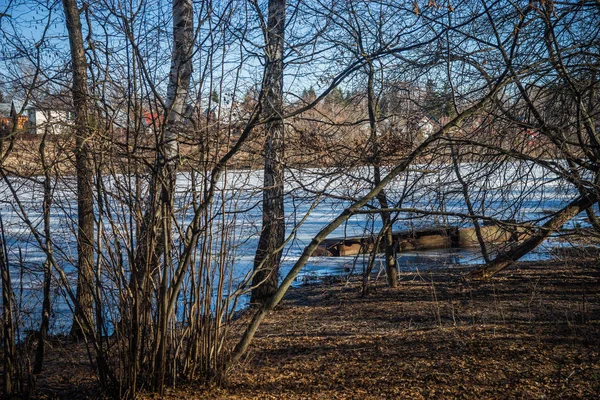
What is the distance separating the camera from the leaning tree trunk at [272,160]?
382cm

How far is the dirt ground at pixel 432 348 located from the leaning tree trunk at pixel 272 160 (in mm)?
624

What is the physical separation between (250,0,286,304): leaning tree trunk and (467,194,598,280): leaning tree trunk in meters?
2.57

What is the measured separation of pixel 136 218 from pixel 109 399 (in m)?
1.18

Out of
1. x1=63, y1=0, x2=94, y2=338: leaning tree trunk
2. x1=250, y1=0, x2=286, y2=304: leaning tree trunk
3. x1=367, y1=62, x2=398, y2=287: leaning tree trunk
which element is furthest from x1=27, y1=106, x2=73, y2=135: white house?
x1=367, y1=62, x2=398, y2=287: leaning tree trunk

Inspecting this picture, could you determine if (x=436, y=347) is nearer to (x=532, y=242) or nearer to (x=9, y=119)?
(x=532, y=242)

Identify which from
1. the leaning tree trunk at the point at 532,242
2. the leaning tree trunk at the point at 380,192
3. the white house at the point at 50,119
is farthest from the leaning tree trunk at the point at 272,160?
the leaning tree trunk at the point at 532,242

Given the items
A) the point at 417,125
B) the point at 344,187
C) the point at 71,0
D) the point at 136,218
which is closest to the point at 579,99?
the point at 417,125

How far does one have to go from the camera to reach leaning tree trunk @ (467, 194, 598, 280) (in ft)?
19.6

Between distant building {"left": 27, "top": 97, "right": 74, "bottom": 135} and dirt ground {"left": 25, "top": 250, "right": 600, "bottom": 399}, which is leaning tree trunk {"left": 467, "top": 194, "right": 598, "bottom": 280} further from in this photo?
distant building {"left": 27, "top": 97, "right": 74, "bottom": 135}

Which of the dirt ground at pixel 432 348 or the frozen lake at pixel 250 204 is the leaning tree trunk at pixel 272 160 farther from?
the dirt ground at pixel 432 348

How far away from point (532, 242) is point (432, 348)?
9.70 feet

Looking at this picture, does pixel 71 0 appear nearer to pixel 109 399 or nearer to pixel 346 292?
pixel 109 399

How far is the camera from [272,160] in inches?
160

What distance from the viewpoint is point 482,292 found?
7094mm
